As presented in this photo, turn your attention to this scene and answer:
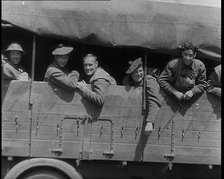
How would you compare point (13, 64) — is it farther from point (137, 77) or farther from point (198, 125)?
point (198, 125)

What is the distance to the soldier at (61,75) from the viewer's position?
5.51 m

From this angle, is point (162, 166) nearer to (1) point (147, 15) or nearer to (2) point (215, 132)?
(2) point (215, 132)

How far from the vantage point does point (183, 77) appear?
5.79 m

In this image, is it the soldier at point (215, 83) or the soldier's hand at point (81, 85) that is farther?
the soldier at point (215, 83)

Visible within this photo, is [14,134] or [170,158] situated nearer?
[14,134]

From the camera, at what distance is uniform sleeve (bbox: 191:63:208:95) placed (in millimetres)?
5770

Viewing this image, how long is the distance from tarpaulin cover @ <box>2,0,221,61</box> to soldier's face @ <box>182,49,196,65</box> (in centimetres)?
16

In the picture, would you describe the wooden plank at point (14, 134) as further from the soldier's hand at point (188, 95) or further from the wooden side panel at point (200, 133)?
the soldier's hand at point (188, 95)

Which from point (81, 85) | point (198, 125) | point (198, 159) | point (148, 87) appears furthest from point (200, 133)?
point (81, 85)

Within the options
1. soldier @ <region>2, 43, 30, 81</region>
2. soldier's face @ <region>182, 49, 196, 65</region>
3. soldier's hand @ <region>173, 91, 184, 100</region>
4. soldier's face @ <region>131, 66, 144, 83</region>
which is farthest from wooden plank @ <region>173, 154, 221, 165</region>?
soldier @ <region>2, 43, 30, 81</region>

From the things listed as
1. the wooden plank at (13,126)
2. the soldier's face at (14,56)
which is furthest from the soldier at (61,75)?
the wooden plank at (13,126)

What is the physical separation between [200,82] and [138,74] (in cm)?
81

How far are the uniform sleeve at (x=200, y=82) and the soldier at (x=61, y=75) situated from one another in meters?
1.50

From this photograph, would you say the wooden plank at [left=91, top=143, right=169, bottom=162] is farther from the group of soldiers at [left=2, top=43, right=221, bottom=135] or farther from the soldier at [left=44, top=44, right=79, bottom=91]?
the soldier at [left=44, top=44, right=79, bottom=91]
